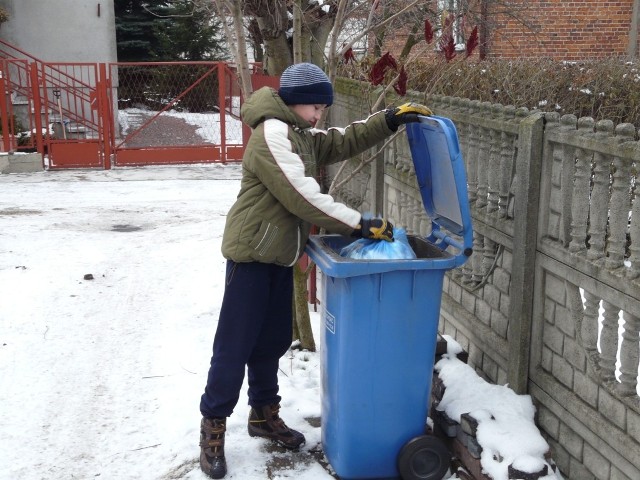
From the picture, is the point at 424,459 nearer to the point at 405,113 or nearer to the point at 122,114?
the point at 405,113

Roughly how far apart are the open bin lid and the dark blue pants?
2.58 ft

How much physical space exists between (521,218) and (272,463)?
1.63 metres

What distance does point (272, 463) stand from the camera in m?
3.96

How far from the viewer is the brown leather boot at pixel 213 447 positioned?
3.82 meters

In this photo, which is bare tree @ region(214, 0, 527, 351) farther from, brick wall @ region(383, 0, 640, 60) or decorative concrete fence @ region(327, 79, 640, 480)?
brick wall @ region(383, 0, 640, 60)

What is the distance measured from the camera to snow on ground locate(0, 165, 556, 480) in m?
4.11

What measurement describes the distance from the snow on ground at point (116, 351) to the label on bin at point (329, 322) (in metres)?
0.72

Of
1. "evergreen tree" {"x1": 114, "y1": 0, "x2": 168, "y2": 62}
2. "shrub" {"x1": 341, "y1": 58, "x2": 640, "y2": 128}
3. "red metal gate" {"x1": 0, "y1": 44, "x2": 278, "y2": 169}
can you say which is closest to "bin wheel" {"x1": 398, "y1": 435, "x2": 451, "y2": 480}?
"shrub" {"x1": 341, "y1": 58, "x2": 640, "y2": 128}

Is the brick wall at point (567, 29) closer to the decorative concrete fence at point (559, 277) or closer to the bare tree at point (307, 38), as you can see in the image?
the bare tree at point (307, 38)

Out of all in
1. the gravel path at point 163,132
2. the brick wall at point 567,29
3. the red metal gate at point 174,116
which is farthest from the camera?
the gravel path at point 163,132

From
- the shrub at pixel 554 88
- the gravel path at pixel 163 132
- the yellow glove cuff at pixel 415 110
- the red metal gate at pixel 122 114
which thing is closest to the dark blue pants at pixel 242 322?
the yellow glove cuff at pixel 415 110

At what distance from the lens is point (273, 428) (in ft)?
13.5

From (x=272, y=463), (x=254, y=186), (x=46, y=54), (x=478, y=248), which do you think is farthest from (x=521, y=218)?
(x=46, y=54)

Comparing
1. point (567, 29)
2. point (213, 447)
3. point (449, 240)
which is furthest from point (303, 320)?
point (567, 29)
